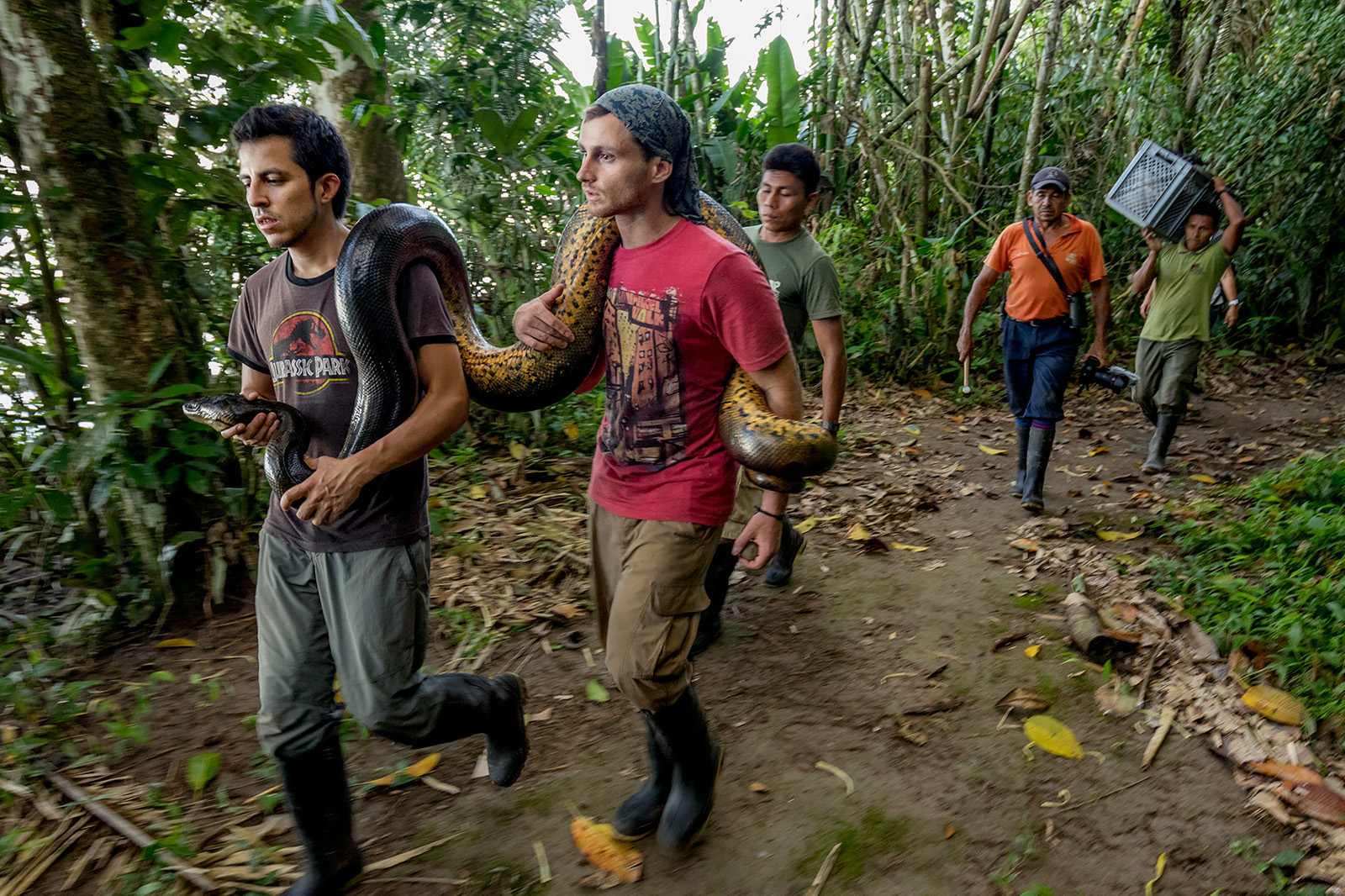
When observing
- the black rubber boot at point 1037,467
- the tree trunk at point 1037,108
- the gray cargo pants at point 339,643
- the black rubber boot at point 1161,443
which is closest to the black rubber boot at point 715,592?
the gray cargo pants at point 339,643

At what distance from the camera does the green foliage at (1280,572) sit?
3.12 meters

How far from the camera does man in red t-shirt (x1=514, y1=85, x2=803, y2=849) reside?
2.06 m

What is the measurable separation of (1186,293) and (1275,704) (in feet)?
12.5

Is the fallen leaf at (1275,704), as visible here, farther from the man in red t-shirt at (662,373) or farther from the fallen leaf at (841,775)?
the man in red t-shirt at (662,373)

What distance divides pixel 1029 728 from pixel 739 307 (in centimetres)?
204

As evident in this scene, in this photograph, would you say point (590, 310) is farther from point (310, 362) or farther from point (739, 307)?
point (310, 362)

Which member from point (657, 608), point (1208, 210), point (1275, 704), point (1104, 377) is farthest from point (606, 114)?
point (1208, 210)

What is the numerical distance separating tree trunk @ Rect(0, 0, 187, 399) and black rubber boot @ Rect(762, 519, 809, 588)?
288 cm

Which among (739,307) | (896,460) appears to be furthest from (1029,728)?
(896,460)

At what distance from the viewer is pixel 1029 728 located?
298cm

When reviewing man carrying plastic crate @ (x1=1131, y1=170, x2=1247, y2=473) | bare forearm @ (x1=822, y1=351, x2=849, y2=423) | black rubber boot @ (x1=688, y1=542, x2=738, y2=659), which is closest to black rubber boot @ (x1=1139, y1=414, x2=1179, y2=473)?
man carrying plastic crate @ (x1=1131, y1=170, x2=1247, y2=473)

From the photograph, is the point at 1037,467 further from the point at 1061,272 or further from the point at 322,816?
the point at 322,816

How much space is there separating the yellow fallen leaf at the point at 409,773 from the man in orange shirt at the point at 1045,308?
3.99 metres

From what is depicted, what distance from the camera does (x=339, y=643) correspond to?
2.10 meters
